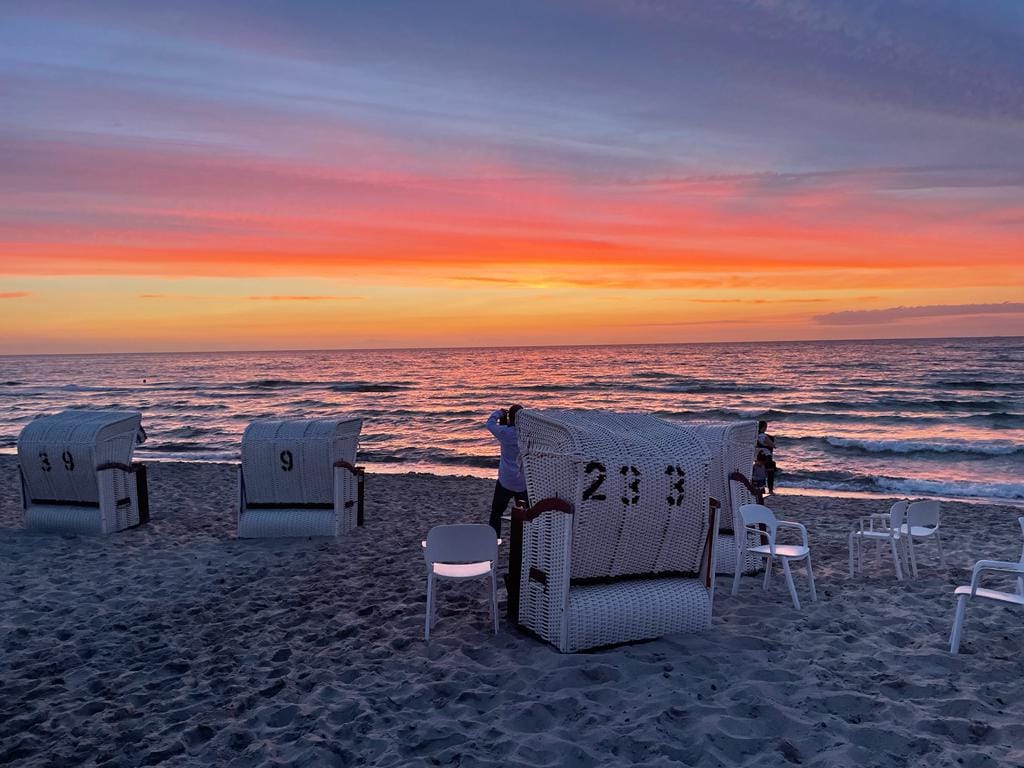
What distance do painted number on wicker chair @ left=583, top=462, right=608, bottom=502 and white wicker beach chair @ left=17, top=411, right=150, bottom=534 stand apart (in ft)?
24.5

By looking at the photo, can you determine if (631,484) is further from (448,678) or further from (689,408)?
(689,408)

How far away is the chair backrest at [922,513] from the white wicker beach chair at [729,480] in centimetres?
167

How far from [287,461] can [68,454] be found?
3.07 meters

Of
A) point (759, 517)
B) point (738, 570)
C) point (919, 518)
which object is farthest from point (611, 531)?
point (919, 518)

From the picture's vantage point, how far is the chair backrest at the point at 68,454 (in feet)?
33.2

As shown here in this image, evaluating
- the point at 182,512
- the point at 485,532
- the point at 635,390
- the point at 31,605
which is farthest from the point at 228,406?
the point at 485,532

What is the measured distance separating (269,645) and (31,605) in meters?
2.86

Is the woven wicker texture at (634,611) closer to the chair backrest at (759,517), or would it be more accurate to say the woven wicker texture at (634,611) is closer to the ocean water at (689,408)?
the chair backrest at (759,517)

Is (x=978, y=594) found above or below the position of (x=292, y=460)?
below

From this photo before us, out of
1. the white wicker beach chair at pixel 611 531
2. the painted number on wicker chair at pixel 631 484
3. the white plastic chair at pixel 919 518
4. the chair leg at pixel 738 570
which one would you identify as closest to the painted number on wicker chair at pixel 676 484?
the white wicker beach chair at pixel 611 531

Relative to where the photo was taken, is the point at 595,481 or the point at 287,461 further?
the point at 287,461

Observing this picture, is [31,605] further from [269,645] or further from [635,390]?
[635,390]

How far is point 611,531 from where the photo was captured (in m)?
5.78

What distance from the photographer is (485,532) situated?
6.36 m
